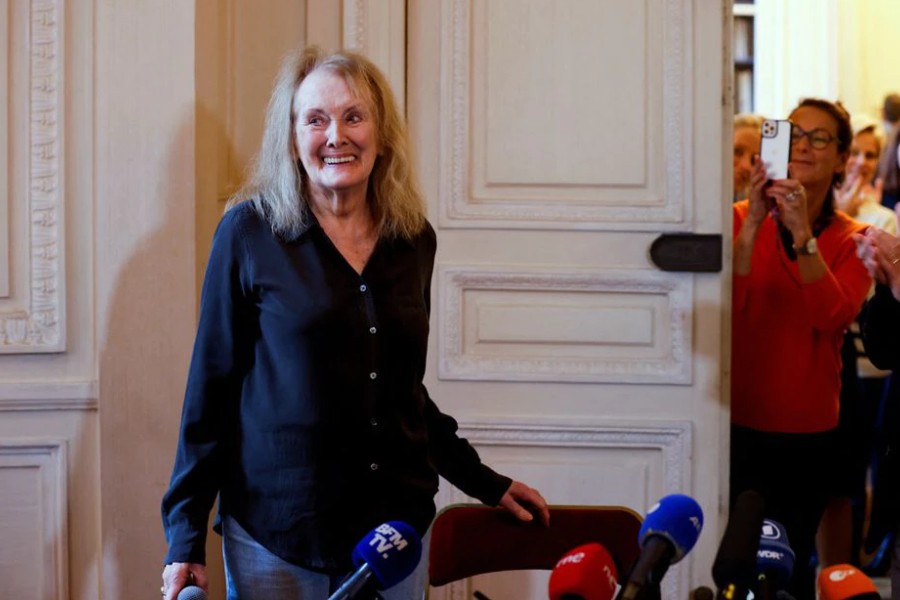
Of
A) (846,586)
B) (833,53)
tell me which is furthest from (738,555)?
(833,53)

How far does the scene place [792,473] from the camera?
312 centimetres

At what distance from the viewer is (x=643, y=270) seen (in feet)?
10.2

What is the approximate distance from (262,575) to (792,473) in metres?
1.69

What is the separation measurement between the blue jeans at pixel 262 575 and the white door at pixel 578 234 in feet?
4.03

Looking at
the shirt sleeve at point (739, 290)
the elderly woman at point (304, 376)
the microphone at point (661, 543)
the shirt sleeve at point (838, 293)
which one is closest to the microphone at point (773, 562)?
the microphone at point (661, 543)

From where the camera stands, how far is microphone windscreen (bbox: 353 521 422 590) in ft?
4.77

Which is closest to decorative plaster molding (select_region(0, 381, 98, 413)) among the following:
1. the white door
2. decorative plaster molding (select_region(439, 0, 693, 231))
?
the white door

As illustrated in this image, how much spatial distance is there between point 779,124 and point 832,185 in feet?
0.99

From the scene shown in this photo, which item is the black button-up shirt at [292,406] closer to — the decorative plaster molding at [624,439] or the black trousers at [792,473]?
the decorative plaster molding at [624,439]

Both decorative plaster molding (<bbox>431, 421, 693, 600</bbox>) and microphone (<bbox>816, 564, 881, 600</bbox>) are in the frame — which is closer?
microphone (<bbox>816, 564, 881, 600</bbox>)

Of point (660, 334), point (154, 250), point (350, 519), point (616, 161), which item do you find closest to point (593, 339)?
point (660, 334)

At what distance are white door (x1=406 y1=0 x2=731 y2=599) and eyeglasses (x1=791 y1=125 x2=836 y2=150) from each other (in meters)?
0.23

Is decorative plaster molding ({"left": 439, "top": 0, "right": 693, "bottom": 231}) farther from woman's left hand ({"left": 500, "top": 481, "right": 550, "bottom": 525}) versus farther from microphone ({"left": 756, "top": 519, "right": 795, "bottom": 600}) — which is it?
microphone ({"left": 756, "top": 519, "right": 795, "bottom": 600})

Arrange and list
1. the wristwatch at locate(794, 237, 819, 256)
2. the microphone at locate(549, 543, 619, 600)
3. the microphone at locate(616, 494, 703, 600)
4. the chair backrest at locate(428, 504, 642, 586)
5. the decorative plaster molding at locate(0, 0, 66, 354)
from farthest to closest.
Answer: the wristwatch at locate(794, 237, 819, 256), the decorative plaster molding at locate(0, 0, 66, 354), the chair backrest at locate(428, 504, 642, 586), the microphone at locate(549, 543, 619, 600), the microphone at locate(616, 494, 703, 600)
